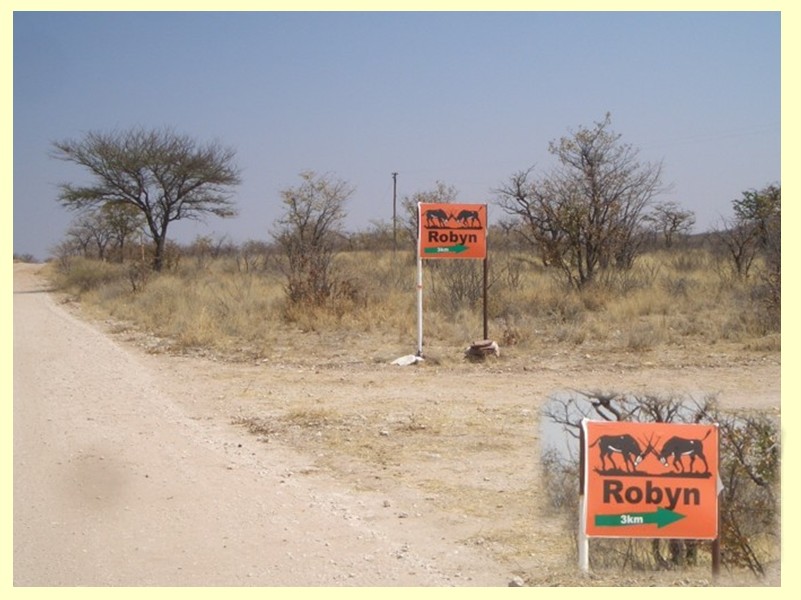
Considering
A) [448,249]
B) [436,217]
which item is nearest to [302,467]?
[448,249]

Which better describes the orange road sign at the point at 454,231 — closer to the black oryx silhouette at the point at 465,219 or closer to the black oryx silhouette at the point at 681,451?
the black oryx silhouette at the point at 465,219

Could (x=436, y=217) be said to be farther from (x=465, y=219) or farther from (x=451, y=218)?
(x=465, y=219)

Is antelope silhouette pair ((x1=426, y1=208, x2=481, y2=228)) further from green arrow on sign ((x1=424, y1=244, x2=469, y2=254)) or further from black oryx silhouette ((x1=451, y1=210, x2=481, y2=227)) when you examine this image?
green arrow on sign ((x1=424, y1=244, x2=469, y2=254))

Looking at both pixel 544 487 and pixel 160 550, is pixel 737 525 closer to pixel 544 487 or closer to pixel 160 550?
pixel 544 487

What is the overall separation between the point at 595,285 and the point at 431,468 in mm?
12194

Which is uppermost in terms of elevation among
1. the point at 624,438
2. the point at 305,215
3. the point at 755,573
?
the point at 305,215

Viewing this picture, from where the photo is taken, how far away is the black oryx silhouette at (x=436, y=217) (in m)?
12.6

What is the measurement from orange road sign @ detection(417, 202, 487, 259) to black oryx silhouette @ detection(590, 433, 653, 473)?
8.18 m

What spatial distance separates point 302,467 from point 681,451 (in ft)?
11.2

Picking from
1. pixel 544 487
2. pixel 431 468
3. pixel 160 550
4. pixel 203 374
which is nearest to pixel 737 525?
pixel 544 487

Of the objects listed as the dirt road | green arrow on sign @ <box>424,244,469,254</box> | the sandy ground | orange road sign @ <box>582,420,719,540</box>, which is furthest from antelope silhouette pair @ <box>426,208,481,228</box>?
orange road sign @ <box>582,420,719,540</box>

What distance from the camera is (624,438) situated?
452 centimetres

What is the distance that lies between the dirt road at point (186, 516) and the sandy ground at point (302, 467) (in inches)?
0.6

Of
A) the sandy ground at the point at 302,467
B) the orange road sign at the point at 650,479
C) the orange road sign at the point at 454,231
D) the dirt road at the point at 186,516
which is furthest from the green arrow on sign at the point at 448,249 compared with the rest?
the orange road sign at the point at 650,479
